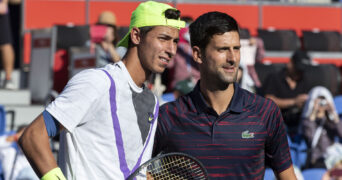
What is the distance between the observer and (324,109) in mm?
9016

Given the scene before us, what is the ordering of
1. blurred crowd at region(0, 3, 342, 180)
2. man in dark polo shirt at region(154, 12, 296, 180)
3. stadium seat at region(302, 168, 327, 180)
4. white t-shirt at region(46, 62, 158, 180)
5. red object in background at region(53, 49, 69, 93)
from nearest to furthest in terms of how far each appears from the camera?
white t-shirt at region(46, 62, 158, 180) → man in dark polo shirt at region(154, 12, 296, 180) → stadium seat at region(302, 168, 327, 180) → blurred crowd at region(0, 3, 342, 180) → red object in background at region(53, 49, 69, 93)

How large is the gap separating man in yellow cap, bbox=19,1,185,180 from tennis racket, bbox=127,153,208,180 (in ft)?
0.23

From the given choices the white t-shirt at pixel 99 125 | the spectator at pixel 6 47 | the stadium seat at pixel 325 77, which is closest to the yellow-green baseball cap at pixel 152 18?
the white t-shirt at pixel 99 125

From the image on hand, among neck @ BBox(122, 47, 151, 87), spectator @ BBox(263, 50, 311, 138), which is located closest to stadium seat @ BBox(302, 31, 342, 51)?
spectator @ BBox(263, 50, 311, 138)

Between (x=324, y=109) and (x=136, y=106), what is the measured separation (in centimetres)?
582

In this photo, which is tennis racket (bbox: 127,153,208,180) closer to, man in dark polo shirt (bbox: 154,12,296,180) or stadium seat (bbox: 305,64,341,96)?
man in dark polo shirt (bbox: 154,12,296,180)

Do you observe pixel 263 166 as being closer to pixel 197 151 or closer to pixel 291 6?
pixel 197 151

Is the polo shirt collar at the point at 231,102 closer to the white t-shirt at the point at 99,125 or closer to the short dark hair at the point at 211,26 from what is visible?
the short dark hair at the point at 211,26

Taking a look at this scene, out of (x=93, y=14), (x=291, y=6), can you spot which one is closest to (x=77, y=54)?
(x=93, y=14)

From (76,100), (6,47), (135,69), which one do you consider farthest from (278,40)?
(76,100)

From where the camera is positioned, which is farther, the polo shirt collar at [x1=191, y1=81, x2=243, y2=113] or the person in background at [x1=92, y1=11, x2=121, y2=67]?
the person in background at [x1=92, y1=11, x2=121, y2=67]

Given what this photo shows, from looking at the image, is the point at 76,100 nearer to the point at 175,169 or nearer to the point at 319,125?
the point at 175,169

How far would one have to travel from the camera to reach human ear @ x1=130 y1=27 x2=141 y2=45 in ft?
12.1

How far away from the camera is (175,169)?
3.63 metres
